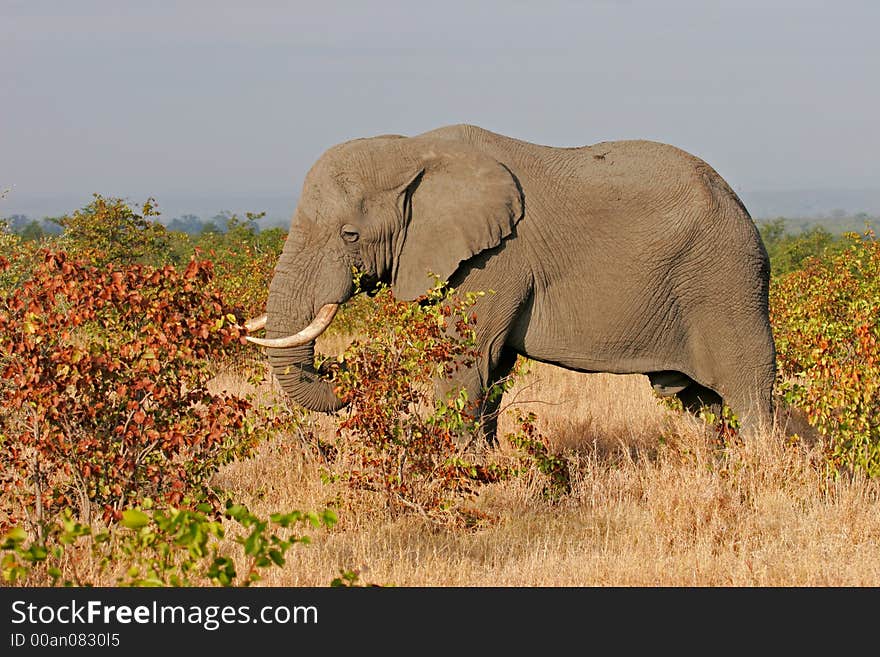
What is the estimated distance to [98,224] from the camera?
51.3 ft

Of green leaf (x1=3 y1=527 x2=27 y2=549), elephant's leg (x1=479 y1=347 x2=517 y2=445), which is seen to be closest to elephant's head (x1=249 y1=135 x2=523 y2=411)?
elephant's leg (x1=479 y1=347 x2=517 y2=445)

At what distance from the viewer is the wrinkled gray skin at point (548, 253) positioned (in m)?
7.49

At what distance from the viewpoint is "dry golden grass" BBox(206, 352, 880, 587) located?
18.8 feet

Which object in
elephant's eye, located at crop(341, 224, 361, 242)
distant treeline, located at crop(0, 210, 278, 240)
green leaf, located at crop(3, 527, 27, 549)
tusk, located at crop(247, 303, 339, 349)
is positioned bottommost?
distant treeline, located at crop(0, 210, 278, 240)

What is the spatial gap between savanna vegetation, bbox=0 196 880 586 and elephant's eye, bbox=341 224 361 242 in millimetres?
755

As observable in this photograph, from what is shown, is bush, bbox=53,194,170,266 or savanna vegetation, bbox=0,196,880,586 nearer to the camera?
savanna vegetation, bbox=0,196,880,586

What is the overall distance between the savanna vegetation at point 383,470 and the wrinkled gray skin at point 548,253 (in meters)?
0.40

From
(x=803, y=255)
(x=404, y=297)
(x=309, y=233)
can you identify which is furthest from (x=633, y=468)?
(x=803, y=255)

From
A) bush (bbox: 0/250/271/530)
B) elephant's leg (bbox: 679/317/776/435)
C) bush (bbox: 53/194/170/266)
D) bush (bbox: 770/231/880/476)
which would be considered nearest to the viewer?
bush (bbox: 0/250/271/530)

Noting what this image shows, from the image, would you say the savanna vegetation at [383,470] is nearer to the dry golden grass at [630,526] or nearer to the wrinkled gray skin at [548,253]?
the dry golden grass at [630,526]

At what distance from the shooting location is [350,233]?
7492 millimetres

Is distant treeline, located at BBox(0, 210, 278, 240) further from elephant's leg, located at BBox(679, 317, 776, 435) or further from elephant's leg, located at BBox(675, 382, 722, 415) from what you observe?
elephant's leg, located at BBox(679, 317, 776, 435)

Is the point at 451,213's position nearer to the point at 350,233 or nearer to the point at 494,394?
the point at 350,233

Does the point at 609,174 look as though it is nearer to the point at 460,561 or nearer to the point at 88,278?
the point at 460,561
